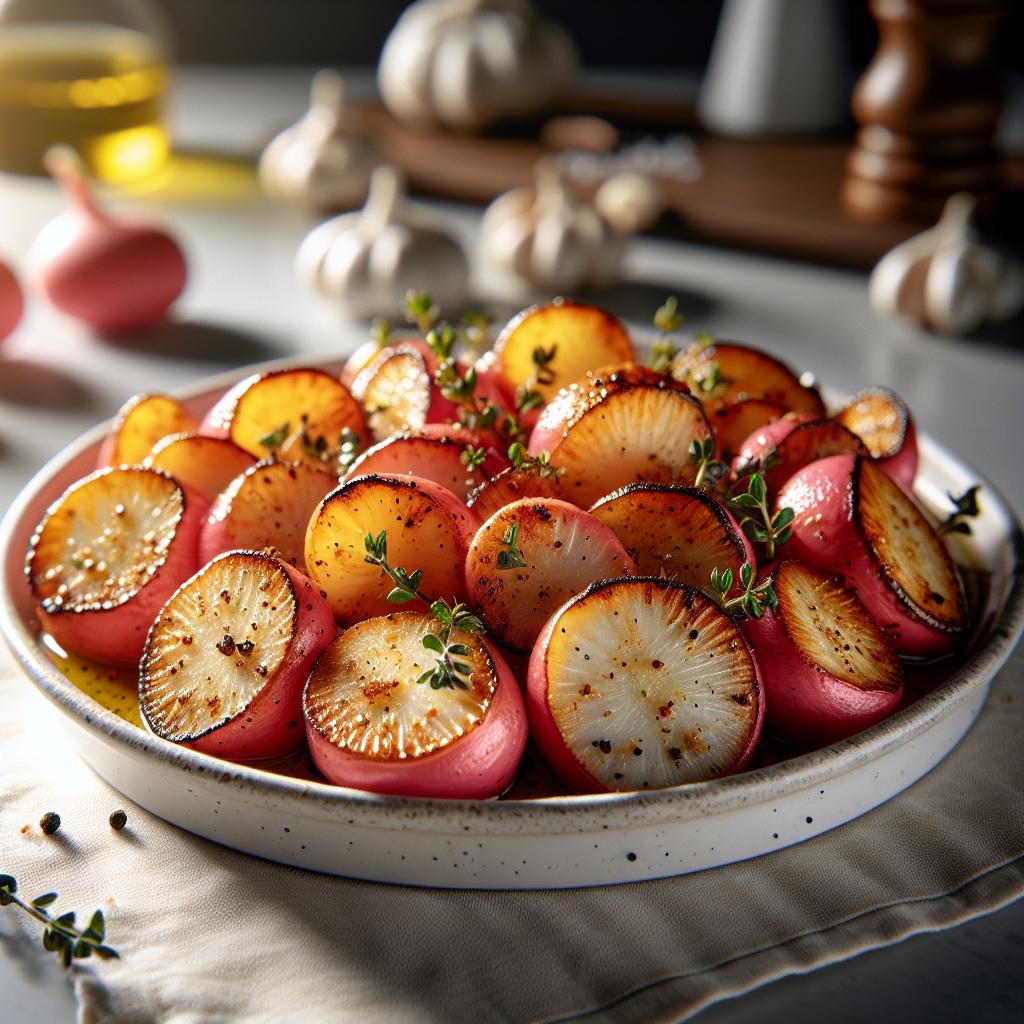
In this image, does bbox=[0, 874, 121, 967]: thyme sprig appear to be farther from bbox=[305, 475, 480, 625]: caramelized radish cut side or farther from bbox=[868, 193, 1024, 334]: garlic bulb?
bbox=[868, 193, 1024, 334]: garlic bulb

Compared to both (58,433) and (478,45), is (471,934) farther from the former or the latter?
(478,45)

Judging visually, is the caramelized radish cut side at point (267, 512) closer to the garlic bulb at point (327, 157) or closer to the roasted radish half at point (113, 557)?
the roasted radish half at point (113, 557)

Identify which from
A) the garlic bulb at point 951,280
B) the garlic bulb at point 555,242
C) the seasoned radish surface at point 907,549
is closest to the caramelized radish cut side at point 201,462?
the seasoned radish surface at point 907,549

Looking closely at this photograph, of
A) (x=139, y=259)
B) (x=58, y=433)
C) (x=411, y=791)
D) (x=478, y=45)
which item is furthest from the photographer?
(x=478, y=45)

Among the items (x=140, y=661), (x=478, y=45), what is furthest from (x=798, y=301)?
(x=140, y=661)

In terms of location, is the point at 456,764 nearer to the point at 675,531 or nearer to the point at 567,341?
the point at 675,531

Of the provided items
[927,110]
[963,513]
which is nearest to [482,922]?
[963,513]
